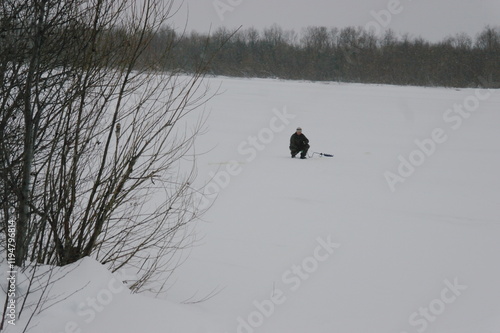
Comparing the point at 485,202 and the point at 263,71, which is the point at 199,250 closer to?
the point at 485,202

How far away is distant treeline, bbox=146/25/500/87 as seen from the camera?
53562mm

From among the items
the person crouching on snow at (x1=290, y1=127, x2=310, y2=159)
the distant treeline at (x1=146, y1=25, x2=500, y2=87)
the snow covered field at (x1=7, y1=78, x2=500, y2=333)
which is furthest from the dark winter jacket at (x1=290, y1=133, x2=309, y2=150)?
the distant treeline at (x1=146, y1=25, x2=500, y2=87)

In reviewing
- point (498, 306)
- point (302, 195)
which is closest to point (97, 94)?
point (498, 306)

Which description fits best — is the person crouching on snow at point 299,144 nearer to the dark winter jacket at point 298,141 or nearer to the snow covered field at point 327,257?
the dark winter jacket at point 298,141

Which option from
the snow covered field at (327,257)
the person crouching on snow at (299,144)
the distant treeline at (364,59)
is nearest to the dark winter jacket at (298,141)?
the person crouching on snow at (299,144)

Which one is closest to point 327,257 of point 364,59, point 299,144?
point 299,144

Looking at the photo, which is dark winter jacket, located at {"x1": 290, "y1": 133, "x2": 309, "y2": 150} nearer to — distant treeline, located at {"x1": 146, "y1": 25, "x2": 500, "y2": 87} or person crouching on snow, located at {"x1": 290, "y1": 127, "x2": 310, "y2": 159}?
person crouching on snow, located at {"x1": 290, "y1": 127, "x2": 310, "y2": 159}

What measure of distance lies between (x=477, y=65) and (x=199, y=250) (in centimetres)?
5647

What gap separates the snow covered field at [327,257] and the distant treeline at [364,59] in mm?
40290

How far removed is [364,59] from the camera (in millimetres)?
62094

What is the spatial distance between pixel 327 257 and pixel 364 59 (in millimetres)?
59395

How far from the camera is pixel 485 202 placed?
30.0 ft

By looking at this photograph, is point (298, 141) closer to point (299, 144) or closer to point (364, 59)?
point (299, 144)

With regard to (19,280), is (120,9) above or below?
above
